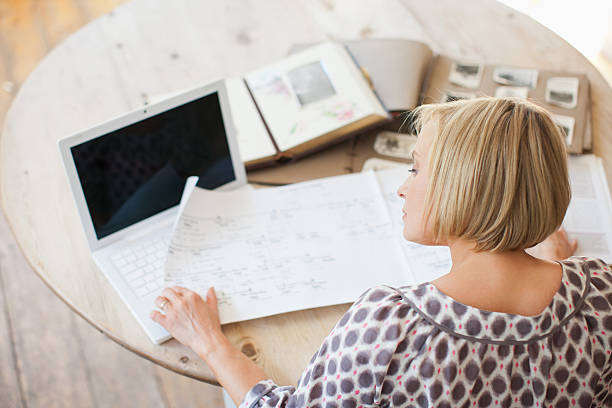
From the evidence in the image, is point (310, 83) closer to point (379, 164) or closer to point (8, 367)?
point (379, 164)

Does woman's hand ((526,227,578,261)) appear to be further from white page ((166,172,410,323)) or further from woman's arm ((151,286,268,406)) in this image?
woman's arm ((151,286,268,406))

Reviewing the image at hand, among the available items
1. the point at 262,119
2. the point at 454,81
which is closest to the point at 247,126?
the point at 262,119

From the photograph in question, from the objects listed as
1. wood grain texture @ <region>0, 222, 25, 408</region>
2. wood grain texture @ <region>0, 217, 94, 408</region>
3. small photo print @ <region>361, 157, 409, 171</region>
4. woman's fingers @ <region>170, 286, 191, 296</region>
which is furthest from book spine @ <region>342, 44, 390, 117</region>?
wood grain texture @ <region>0, 222, 25, 408</region>

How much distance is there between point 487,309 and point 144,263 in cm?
58

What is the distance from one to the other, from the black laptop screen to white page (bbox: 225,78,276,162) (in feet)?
0.28

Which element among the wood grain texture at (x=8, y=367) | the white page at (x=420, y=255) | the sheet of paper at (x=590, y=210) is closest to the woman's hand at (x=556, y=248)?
the sheet of paper at (x=590, y=210)

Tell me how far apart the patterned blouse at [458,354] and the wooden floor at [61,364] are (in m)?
0.95

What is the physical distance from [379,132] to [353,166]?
4.4 inches

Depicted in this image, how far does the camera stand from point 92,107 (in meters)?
1.27

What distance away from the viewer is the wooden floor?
1562mm

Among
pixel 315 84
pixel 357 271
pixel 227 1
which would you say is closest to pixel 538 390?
pixel 357 271

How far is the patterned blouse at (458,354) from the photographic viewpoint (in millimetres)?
663

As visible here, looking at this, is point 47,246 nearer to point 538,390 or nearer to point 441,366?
point 441,366

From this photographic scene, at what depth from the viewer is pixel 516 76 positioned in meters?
1.27
